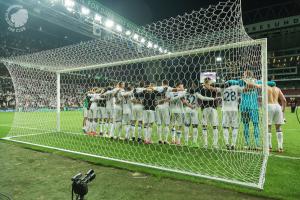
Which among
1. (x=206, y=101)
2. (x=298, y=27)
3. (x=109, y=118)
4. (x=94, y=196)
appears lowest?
(x=94, y=196)

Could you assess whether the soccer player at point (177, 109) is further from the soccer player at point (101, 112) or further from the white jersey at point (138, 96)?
A: the soccer player at point (101, 112)

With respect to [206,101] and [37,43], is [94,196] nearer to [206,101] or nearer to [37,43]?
[206,101]

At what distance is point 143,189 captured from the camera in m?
3.46

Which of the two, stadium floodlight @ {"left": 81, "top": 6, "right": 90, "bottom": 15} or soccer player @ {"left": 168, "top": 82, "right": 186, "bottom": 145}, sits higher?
stadium floodlight @ {"left": 81, "top": 6, "right": 90, "bottom": 15}

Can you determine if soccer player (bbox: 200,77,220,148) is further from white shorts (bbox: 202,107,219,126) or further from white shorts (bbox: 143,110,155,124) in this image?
white shorts (bbox: 143,110,155,124)

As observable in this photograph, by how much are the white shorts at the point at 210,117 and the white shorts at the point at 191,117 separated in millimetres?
302

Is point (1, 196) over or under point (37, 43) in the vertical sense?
under

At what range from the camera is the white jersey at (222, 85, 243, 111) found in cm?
591

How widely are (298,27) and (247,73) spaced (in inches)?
1672

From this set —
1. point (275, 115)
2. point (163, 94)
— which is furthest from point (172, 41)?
point (275, 115)

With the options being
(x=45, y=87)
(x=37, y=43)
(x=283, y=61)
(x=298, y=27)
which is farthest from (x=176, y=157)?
(x=283, y=61)

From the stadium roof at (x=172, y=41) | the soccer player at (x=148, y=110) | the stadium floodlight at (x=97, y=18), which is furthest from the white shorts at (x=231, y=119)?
the stadium floodlight at (x=97, y=18)

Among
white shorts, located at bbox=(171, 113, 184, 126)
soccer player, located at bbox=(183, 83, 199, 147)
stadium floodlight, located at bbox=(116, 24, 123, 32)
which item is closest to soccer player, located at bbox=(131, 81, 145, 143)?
white shorts, located at bbox=(171, 113, 184, 126)

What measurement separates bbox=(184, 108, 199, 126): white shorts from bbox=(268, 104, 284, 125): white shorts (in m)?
1.87
